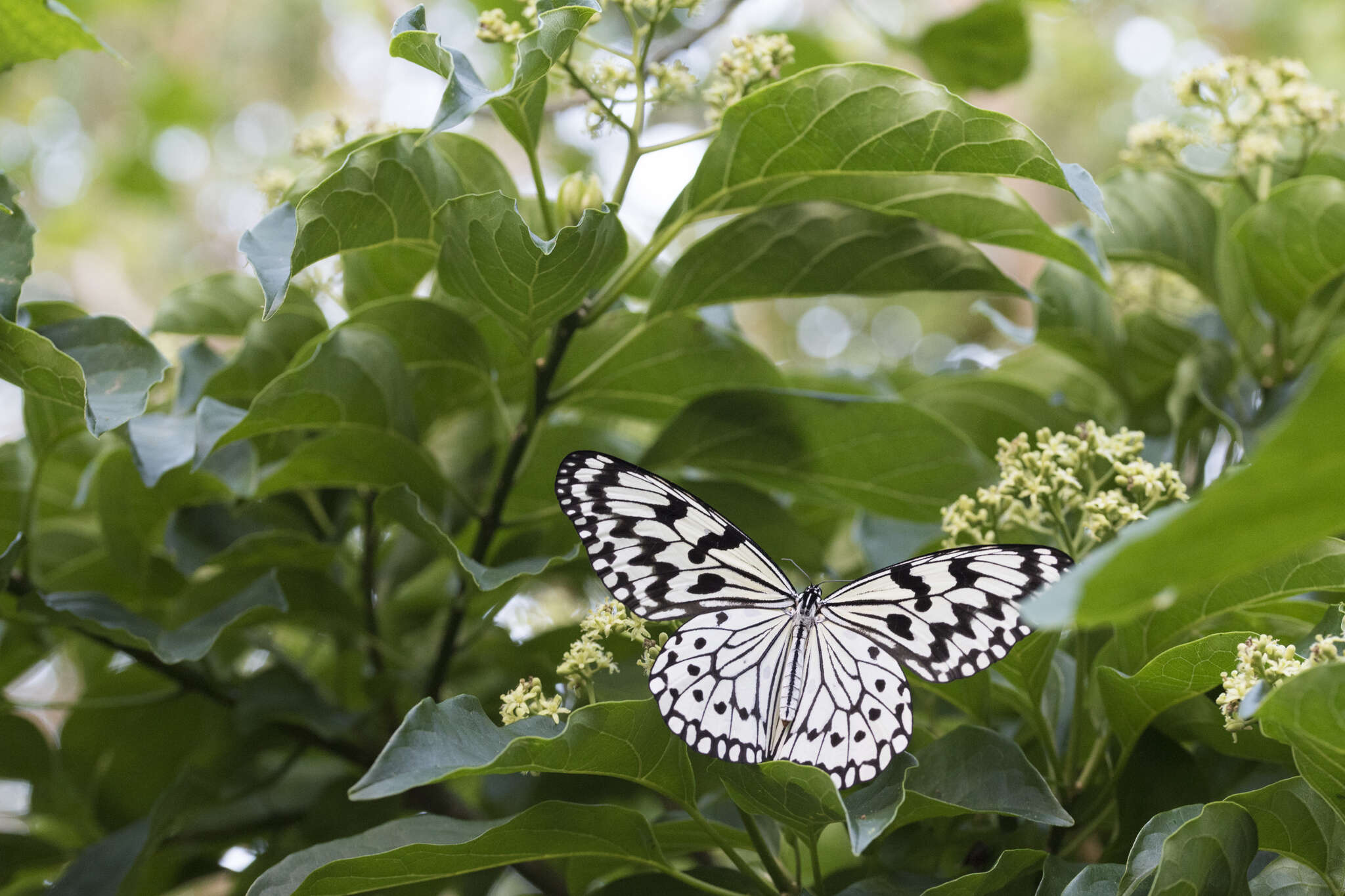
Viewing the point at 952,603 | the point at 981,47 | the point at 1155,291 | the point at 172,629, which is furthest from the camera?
the point at 981,47

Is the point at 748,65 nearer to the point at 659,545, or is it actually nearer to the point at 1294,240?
the point at 659,545

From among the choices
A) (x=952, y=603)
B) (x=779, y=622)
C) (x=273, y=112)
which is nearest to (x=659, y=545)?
(x=779, y=622)

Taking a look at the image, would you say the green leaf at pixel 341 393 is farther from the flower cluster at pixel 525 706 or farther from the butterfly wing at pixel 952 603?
the butterfly wing at pixel 952 603

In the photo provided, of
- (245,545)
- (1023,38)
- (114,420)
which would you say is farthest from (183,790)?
(1023,38)

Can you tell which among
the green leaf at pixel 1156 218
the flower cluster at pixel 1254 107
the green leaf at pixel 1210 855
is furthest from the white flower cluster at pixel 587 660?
the flower cluster at pixel 1254 107

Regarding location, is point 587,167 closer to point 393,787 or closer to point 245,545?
point 245,545

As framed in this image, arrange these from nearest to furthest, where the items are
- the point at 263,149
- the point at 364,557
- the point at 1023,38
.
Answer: the point at 364,557 < the point at 1023,38 < the point at 263,149

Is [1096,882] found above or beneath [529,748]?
beneath
